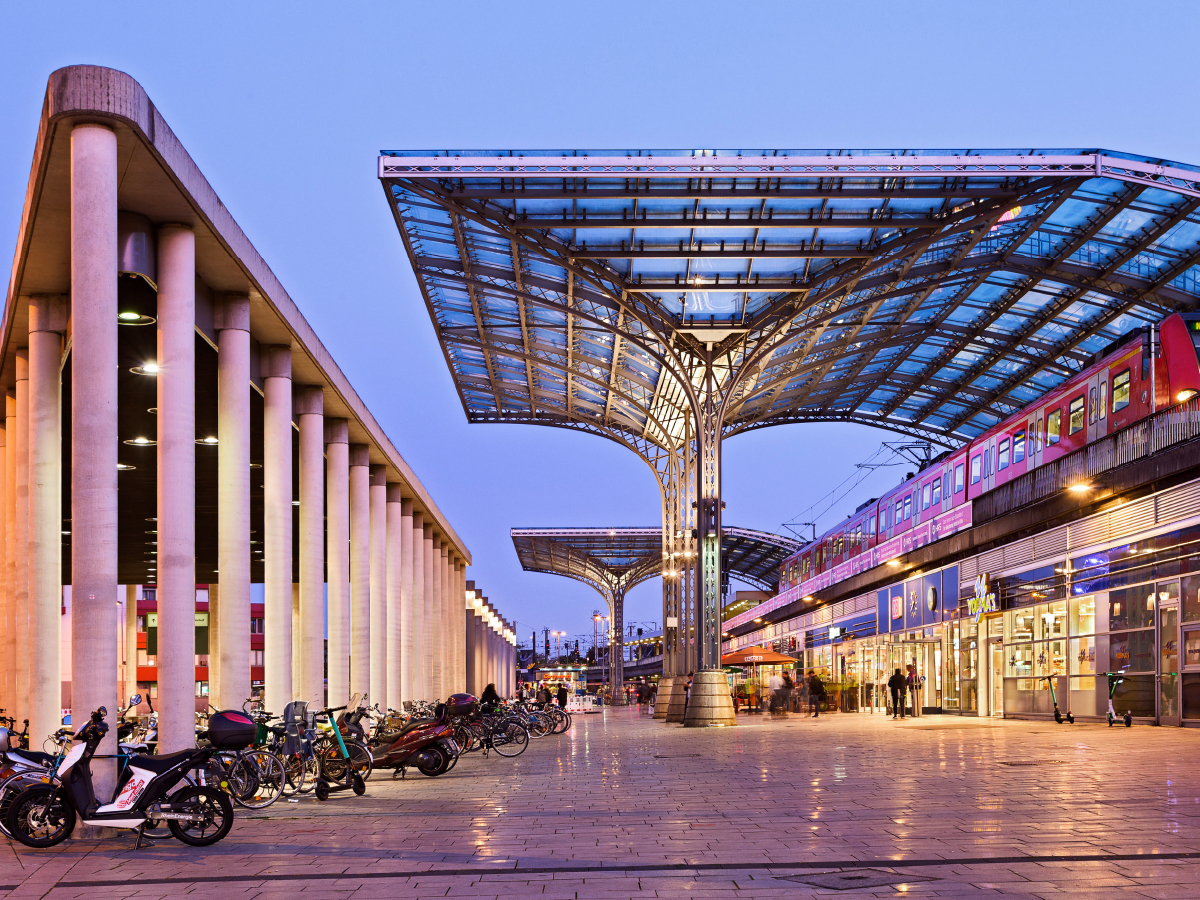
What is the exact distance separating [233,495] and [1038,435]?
2123 cm

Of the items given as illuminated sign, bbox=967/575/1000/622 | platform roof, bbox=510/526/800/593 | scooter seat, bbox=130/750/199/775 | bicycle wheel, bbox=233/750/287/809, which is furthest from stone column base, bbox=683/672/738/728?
platform roof, bbox=510/526/800/593

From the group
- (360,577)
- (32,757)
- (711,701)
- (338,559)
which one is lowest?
(711,701)

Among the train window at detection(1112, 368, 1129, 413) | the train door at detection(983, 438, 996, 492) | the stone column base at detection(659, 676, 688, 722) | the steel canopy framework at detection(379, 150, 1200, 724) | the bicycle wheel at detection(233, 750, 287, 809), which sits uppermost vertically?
the steel canopy framework at detection(379, 150, 1200, 724)

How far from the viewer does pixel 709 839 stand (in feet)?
32.5

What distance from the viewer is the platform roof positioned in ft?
223

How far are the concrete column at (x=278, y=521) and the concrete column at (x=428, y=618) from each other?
54.7 ft

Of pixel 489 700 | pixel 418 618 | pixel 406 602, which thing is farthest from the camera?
pixel 418 618

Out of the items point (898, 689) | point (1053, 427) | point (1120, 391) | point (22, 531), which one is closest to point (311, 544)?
point (22, 531)

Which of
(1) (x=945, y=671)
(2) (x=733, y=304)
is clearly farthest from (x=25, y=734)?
(1) (x=945, y=671)

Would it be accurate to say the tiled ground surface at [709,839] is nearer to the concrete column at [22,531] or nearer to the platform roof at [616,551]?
the concrete column at [22,531]

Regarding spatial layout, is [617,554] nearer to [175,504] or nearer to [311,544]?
[311,544]

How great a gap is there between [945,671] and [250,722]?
29.2 m

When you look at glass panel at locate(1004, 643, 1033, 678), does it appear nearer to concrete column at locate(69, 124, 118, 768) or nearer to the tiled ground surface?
the tiled ground surface

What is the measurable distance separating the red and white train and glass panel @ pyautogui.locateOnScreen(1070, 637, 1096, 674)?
4259 millimetres
